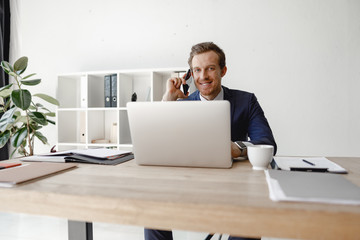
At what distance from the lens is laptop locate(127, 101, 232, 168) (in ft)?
2.71

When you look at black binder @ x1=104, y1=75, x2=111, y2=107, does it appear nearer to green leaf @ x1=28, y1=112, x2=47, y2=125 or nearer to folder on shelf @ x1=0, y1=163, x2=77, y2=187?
green leaf @ x1=28, y1=112, x2=47, y2=125

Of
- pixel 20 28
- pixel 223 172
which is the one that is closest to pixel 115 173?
pixel 223 172

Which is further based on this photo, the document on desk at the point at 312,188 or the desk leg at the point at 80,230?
the desk leg at the point at 80,230

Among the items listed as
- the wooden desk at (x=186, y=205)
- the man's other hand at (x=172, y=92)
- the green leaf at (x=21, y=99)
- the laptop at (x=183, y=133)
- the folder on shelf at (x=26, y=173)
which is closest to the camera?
the wooden desk at (x=186, y=205)

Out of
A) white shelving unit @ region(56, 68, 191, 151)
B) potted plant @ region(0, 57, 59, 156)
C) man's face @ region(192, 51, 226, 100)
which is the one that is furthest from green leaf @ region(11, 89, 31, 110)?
man's face @ region(192, 51, 226, 100)

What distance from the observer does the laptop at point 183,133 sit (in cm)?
83

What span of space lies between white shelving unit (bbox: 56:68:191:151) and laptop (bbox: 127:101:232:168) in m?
1.75

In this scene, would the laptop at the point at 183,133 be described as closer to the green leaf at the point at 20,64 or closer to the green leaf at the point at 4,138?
the green leaf at the point at 20,64

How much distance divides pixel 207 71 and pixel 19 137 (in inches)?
80.1

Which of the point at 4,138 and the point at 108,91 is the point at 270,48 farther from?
the point at 4,138

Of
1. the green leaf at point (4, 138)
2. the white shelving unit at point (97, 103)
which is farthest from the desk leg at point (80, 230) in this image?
the green leaf at point (4, 138)

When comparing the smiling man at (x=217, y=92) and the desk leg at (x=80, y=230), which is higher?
the smiling man at (x=217, y=92)

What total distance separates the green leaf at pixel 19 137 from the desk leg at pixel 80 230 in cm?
197

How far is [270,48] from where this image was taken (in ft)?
8.71
